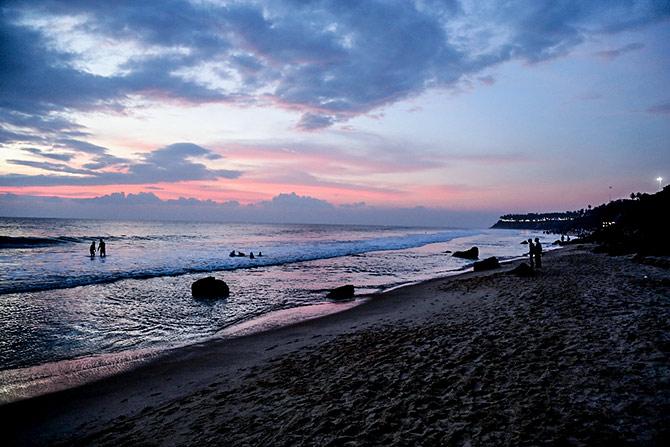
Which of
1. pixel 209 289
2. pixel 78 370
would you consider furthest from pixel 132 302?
pixel 78 370

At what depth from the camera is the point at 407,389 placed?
547cm

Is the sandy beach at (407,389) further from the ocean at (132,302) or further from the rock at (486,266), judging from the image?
the rock at (486,266)

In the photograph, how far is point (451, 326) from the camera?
9273 mm

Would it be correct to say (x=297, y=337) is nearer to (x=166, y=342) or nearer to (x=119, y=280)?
(x=166, y=342)

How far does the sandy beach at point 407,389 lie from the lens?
13.7 feet

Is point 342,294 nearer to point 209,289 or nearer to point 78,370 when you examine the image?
point 209,289

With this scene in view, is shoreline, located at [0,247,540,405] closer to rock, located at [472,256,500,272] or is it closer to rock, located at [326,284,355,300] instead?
rock, located at [326,284,355,300]

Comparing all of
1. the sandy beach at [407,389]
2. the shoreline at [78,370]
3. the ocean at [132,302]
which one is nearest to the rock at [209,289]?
the ocean at [132,302]

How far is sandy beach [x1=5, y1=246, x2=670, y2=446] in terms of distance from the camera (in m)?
4.18

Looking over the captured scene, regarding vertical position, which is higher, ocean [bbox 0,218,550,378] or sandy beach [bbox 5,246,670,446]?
sandy beach [bbox 5,246,670,446]

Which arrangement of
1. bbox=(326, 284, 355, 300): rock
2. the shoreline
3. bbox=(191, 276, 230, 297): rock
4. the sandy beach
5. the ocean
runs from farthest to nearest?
bbox=(191, 276, 230, 297): rock
bbox=(326, 284, 355, 300): rock
the ocean
the shoreline
the sandy beach

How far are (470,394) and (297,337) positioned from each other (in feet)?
20.5

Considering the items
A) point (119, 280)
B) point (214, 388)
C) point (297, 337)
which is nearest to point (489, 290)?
point (297, 337)

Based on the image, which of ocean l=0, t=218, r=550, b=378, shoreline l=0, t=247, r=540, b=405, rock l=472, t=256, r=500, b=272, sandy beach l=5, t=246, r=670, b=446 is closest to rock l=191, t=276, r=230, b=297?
ocean l=0, t=218, r=550, b=378
